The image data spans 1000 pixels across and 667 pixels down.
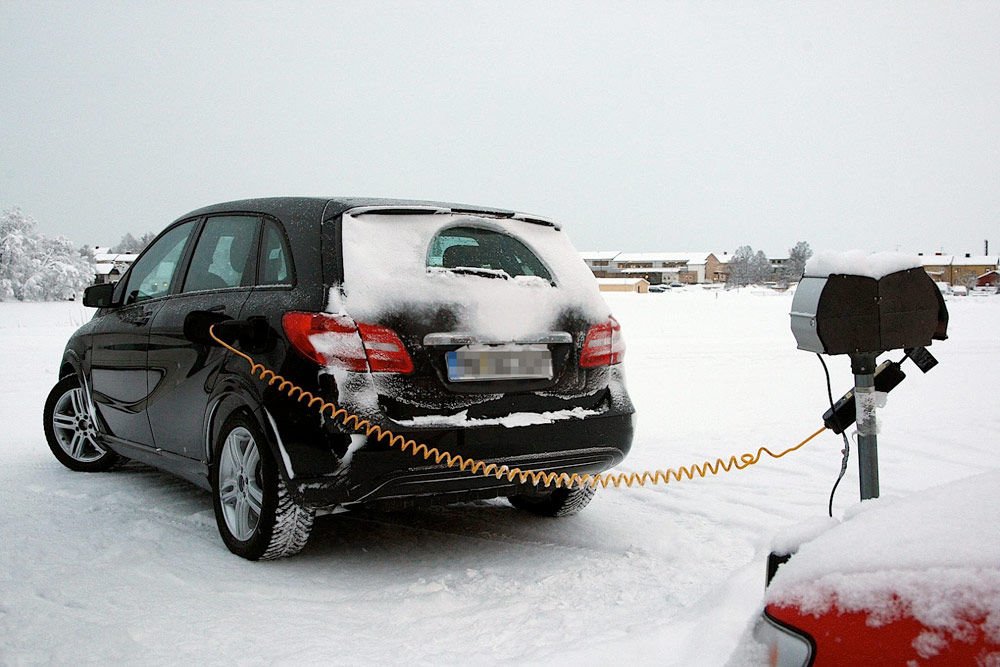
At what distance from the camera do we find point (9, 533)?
4297 millimetres

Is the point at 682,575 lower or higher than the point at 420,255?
lower

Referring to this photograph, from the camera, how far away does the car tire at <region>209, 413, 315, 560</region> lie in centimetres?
367

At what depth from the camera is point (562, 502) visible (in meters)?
4.70

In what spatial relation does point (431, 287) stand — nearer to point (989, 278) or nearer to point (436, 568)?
point (436, 568)

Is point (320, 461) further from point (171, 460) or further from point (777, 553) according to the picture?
point (777, 553)

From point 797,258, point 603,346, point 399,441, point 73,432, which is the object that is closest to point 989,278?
point 797,258

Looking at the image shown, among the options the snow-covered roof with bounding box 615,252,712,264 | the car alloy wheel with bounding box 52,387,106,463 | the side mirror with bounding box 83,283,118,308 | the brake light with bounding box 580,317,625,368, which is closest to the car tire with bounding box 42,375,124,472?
the car alloy wheel with bounding box 52,387,106,463

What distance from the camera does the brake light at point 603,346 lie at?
403 cm

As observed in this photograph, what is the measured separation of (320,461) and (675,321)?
22.1 m

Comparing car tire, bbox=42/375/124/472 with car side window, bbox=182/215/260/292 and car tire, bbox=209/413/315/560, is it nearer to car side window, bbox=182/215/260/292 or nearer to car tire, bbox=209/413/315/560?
car side window, bbox=182/215/260/292

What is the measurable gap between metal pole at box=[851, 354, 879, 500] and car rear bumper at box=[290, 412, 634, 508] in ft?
5.01

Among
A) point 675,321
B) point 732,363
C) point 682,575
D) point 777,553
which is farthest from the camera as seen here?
point 675,321

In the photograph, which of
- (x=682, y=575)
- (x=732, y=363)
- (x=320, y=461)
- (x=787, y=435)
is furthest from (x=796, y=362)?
(x=320, y=461)

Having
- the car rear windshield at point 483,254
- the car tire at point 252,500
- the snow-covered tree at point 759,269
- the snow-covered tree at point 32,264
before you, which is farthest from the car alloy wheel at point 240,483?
the snow-covered tree at point 759,269
